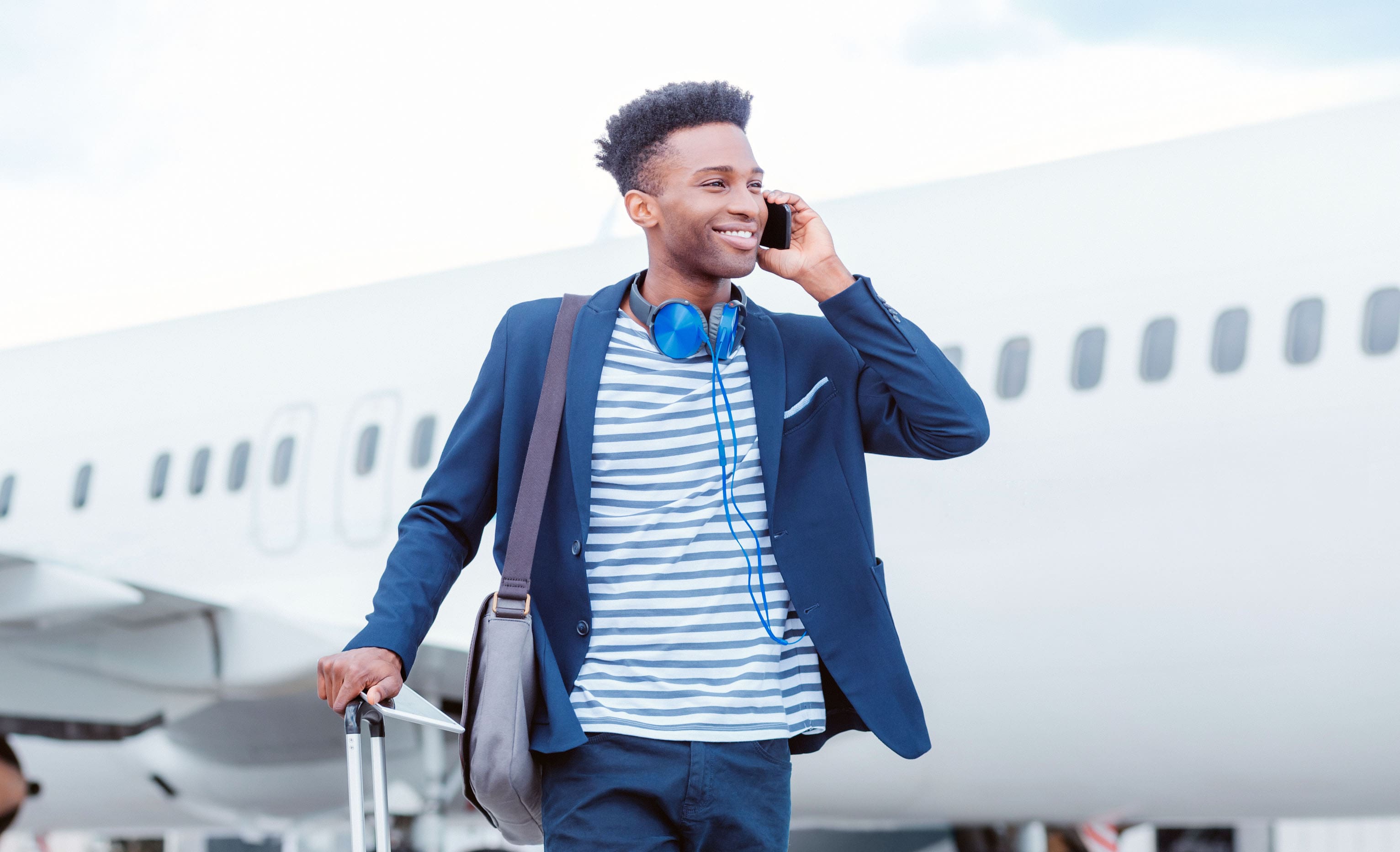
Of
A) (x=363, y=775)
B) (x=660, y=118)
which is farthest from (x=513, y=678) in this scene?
(x=660, y=118)

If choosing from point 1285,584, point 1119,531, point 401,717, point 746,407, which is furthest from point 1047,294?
point 401,717

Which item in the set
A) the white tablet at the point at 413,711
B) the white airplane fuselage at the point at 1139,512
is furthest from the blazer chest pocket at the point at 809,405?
the white airplane fuselage at the point at 1139,512

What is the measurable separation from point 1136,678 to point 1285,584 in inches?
20.9

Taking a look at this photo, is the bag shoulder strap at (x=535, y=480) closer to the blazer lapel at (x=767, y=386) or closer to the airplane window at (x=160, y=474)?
the blazer lapel at (x=767, y=386)

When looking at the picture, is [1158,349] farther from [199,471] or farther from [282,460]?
[199,471]

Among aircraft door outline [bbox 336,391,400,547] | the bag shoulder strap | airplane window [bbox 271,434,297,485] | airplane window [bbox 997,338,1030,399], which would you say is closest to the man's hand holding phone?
the bag shoulder strap

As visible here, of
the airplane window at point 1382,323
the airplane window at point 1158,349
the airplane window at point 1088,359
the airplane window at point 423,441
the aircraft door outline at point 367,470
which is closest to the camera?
the airplane window at point 1382,323

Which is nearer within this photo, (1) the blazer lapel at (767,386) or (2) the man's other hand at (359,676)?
(2) the man's other hand at (359,676)

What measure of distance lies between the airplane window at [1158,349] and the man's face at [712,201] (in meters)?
2.57

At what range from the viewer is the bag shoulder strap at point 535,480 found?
6.26 feet

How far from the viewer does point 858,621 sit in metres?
1.95

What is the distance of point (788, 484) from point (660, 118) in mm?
552

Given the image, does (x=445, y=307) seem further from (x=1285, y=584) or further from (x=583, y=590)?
(x=583, y=590)

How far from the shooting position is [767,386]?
2.04 meters
